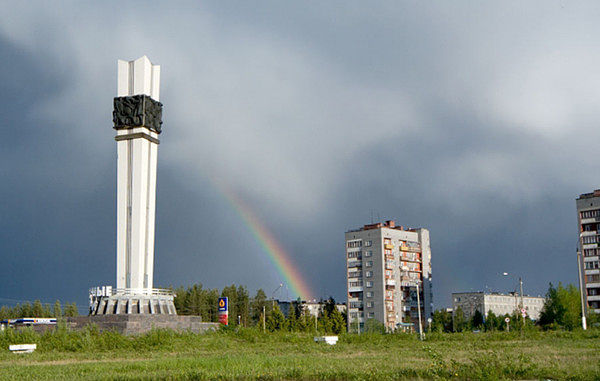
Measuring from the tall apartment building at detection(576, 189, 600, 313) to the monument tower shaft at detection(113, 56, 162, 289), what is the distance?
59.1m

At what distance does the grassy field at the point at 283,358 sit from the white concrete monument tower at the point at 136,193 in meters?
8.74

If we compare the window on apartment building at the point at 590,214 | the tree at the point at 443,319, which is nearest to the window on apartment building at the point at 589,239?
the window on apartment building at the point at 590,214


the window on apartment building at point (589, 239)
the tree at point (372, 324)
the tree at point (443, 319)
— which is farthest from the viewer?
the tree at point (443, 319)

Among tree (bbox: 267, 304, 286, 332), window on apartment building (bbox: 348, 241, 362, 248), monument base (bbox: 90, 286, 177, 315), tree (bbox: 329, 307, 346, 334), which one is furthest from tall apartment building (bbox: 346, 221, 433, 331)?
monument base (bbox: 90, 286, 177, 315)

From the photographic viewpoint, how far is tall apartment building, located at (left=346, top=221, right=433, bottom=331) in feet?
320

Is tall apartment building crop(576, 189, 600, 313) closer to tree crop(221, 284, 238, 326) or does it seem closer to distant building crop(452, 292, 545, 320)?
distant building crop(452, 292, 545, 320)

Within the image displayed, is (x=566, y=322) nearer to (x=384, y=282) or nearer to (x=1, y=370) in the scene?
(x=384, y=282)

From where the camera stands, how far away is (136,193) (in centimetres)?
4941

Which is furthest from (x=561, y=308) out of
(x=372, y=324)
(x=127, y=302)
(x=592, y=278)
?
(x=127, y=302)

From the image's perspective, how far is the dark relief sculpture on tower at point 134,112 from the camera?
50.0m

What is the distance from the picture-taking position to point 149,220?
5022 cm

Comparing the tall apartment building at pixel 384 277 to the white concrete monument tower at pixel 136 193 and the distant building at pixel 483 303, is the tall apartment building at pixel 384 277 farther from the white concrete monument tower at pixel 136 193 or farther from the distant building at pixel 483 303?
the white concrete monument tower at pixel 136 193

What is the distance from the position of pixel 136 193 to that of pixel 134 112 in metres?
7.08

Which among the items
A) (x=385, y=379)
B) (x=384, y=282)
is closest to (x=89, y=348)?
(x=385, y=379)
